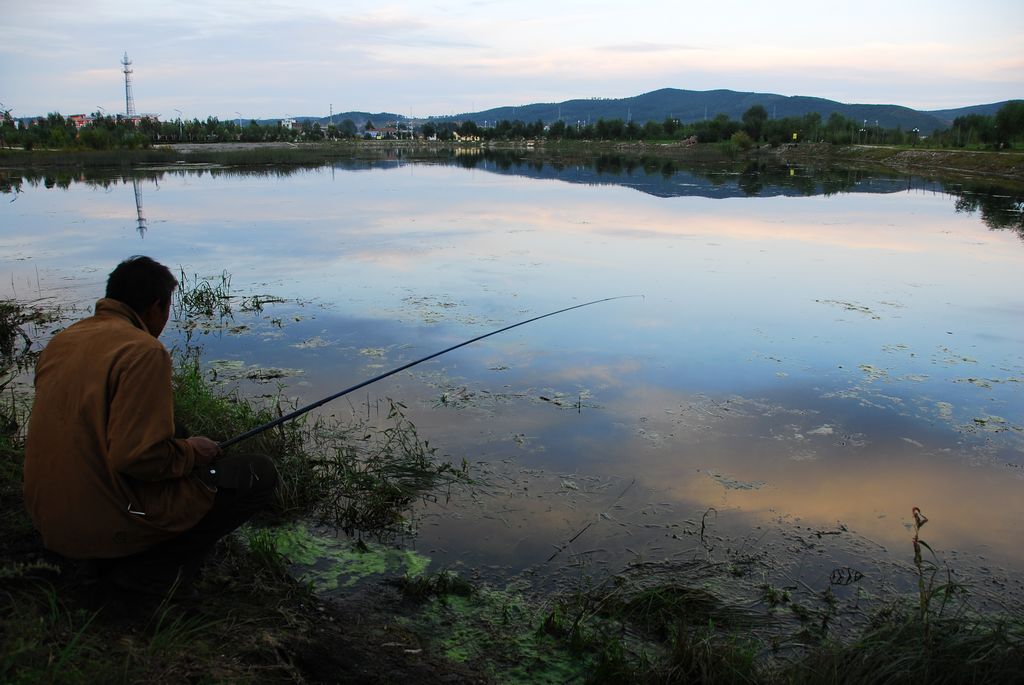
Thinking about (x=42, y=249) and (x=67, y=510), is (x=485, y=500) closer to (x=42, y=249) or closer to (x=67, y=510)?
(x=67, y=510)

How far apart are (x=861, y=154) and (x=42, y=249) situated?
162ft

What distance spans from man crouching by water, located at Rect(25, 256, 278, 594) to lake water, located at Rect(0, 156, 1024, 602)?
5.20ft

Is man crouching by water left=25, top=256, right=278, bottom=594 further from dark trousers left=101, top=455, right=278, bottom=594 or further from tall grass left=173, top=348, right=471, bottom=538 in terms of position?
tall grass left=173, top=348, right=471, bottom=538

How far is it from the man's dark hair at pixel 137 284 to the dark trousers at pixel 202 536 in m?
0.66

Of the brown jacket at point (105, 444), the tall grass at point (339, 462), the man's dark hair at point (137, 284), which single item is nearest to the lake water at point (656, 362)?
the tall grass at point (339, 462)

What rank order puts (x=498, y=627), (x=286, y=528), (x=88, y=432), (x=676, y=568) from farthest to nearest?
(x=286, y=528) < (x=676, y=568) < (x=498, y=627) < (x=88, y=432)

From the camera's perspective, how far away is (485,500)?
446 cm

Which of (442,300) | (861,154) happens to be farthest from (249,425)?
(861,154)

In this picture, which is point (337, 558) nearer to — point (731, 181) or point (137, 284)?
point (137, 284)

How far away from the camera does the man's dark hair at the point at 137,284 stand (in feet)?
8.20

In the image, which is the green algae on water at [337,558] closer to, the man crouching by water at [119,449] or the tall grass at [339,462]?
the tall grass at [339,462]

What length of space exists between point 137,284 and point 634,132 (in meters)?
88.9

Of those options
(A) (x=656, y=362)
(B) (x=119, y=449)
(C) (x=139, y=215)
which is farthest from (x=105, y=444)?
(C) (x=139, y=215)

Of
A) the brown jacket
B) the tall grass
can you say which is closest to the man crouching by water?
the brown jacket
